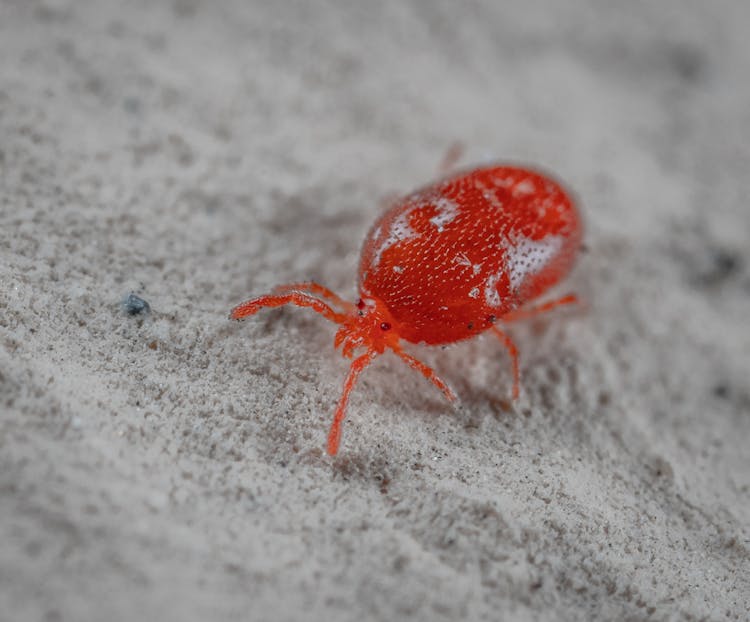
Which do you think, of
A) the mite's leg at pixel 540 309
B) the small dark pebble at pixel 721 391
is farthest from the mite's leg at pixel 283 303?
the small dark pebble at pixel 721 391

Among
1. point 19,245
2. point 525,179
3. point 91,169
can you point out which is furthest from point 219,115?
point 525,179

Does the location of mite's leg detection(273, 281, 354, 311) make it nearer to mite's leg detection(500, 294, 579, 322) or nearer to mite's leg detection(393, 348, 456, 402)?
mite's leg detection(393, 348, 456, 402)

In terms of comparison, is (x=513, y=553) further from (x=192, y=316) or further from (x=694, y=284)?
(x=694, y=284)

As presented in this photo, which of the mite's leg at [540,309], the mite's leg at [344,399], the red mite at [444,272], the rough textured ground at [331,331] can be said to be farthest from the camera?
the mite's leg at [540,309]

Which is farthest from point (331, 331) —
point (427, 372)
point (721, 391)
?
point (721, 391)

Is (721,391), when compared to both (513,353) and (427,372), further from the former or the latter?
(427,372)

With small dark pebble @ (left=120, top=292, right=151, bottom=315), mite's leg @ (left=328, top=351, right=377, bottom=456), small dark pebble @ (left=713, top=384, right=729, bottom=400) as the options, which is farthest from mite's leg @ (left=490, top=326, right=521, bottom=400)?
small dark pebble @ (left=120, top=292, right=151, bottom=315)

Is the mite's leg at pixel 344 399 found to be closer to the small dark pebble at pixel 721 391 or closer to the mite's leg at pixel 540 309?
the mite's leg at pixel 540 309
